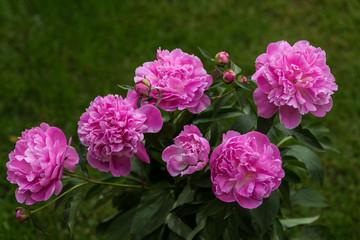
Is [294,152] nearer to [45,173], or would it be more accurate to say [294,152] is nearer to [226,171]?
[226,171]

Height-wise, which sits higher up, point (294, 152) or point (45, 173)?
point (45, 173)

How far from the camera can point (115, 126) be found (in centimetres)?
117

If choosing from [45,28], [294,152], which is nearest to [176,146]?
[294,152]

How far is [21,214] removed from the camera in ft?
4.19

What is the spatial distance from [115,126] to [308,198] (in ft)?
3.83

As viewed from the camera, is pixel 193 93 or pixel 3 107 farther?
pixel 3 107

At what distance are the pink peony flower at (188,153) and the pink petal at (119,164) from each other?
0.41 ft

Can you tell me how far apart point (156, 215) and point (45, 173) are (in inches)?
19.2

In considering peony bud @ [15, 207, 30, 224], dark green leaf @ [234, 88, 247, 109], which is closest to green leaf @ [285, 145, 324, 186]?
dark green leaf @ [234, 88, 247, 109]

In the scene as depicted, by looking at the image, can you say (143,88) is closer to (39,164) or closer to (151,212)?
(39,164)

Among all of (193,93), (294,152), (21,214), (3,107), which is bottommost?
(3,107)

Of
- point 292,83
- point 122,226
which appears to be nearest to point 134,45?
point 122,226

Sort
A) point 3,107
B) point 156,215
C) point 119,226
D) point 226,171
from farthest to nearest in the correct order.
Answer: point 3,107, point 119,226, point 156,215, point 226,171

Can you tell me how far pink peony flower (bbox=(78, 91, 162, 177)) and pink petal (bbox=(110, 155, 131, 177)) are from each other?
0.07ft
